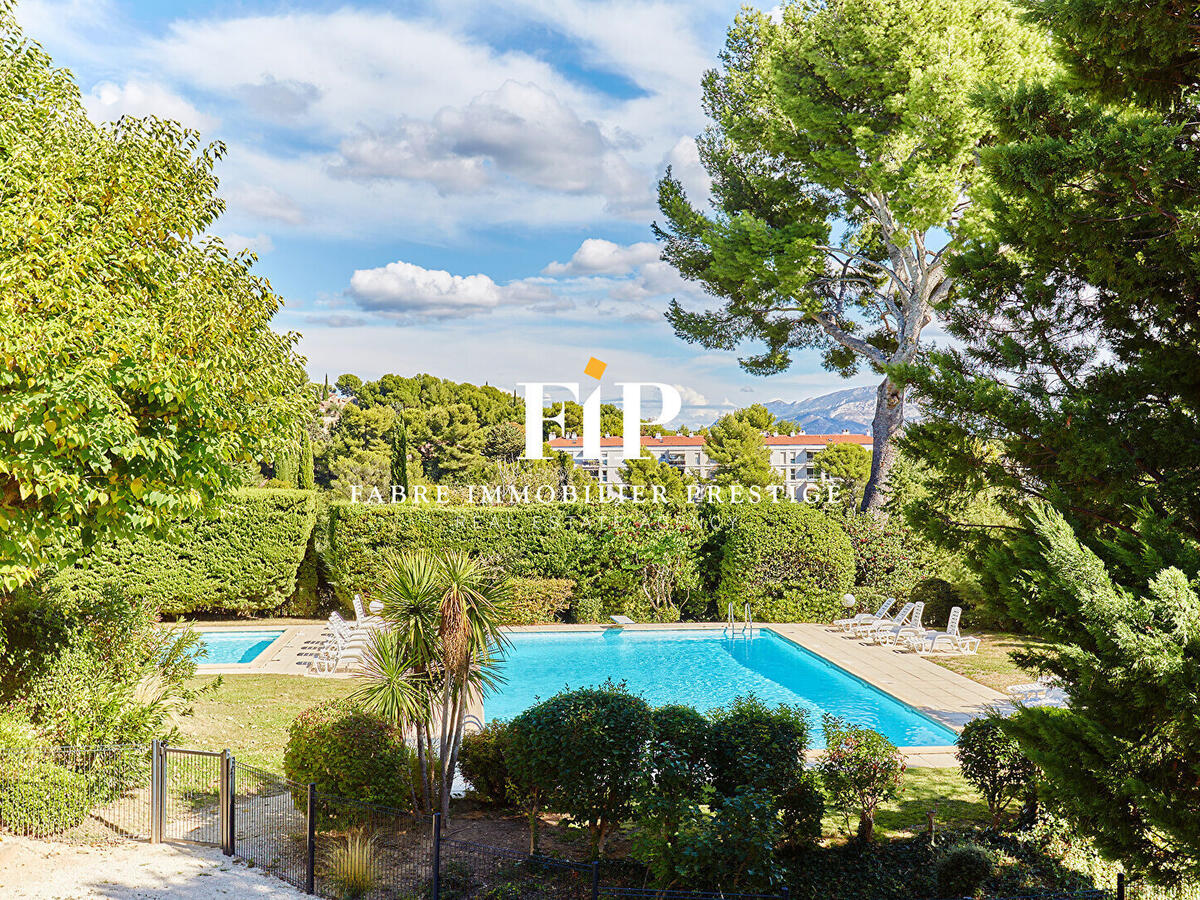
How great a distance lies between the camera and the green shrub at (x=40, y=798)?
23.5 ft

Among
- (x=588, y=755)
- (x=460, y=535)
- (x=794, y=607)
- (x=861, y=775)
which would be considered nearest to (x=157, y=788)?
(x=588, y=755)

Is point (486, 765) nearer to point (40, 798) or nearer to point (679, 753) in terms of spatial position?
point (679, 753)

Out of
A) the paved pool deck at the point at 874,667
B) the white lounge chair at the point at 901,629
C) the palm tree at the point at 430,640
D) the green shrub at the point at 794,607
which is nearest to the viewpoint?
the palm tree at the point at 430,640

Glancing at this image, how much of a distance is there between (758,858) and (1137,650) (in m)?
3.33

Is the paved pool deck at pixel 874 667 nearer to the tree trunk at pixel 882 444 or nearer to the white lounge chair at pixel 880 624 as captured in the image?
the white lounge chair at pixel 880 624

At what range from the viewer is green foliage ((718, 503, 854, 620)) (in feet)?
60.4

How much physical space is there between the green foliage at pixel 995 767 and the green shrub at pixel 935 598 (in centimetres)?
1187

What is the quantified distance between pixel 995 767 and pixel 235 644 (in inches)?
604

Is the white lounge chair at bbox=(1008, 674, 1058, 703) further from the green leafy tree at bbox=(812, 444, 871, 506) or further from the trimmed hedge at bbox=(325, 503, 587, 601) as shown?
the green leafy tree at bbox=(812, 444, 871, 506)

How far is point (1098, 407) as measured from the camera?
18.5ft

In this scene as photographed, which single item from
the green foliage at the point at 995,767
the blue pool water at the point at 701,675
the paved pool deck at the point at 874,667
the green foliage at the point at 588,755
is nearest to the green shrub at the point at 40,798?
the green foliage at the point at 588,755

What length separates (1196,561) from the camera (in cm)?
426

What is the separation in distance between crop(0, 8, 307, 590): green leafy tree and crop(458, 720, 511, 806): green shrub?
3717 millimetres

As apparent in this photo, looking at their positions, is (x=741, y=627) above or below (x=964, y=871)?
above
